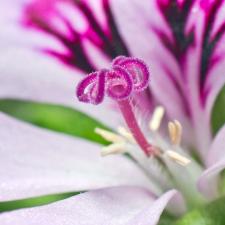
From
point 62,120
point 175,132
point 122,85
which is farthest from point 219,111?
point 62,120

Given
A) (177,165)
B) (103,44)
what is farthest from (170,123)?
(103,44)

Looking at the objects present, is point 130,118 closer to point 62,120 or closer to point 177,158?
point 177,158

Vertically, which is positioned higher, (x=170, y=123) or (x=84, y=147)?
(x=170, y=123)

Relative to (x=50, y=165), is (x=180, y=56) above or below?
above

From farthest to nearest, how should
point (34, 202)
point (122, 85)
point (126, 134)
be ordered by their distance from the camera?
point (34, 202), point (126, 134), point (122, 85)

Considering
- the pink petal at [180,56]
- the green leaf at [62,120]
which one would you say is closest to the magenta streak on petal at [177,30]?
the pink petal at [180,56]

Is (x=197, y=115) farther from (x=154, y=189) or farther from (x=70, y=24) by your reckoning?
(x=70, y=24)

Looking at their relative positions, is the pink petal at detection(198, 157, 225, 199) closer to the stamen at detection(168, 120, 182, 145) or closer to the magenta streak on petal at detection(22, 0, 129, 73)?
the stamen at detection(168, 120, 182, 145)

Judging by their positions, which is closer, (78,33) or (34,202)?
(78,33)
